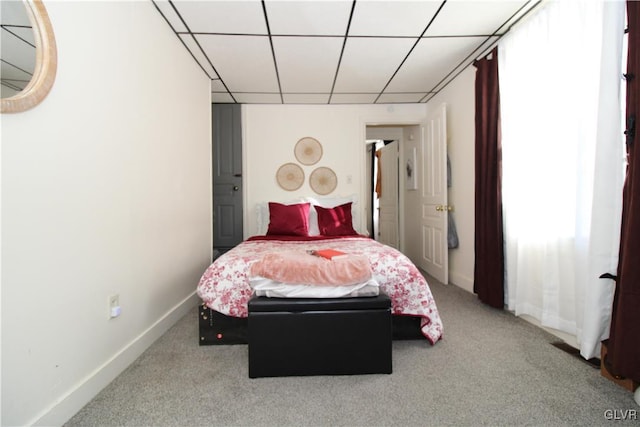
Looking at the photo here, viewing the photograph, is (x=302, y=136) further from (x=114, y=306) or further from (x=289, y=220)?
(x=114, y=306)

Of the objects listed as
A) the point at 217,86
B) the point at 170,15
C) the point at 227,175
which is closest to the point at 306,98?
the point at 217,86

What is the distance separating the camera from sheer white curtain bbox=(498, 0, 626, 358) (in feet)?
4.88

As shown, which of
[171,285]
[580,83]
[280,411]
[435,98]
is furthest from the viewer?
[435,98]

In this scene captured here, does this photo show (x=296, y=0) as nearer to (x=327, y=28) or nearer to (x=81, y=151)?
(x=327, y=28)

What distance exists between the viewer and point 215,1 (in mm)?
1946

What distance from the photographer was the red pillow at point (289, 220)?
3.15 meters

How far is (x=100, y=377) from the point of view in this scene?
1.45 meters

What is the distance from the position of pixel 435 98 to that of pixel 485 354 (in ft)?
10.4

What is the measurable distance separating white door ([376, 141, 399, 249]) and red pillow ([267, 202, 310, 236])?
88.7 inches

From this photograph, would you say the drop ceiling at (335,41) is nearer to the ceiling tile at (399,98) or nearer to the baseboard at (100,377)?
the ceiling tile at (399,98)

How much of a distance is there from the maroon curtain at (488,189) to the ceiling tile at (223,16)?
1991 mm

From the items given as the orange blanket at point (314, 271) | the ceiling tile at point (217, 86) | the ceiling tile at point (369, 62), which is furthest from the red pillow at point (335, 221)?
the ceiling tile at point (217, 86)

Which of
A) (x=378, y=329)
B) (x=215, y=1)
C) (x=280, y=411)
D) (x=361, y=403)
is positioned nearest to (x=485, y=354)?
(x=378, y=329)

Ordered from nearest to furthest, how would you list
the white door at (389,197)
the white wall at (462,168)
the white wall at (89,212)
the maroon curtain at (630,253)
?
the white wall at (89,212), the maroon curtain at (630,253), the white wall at (462,168), the white door at (389,197)
